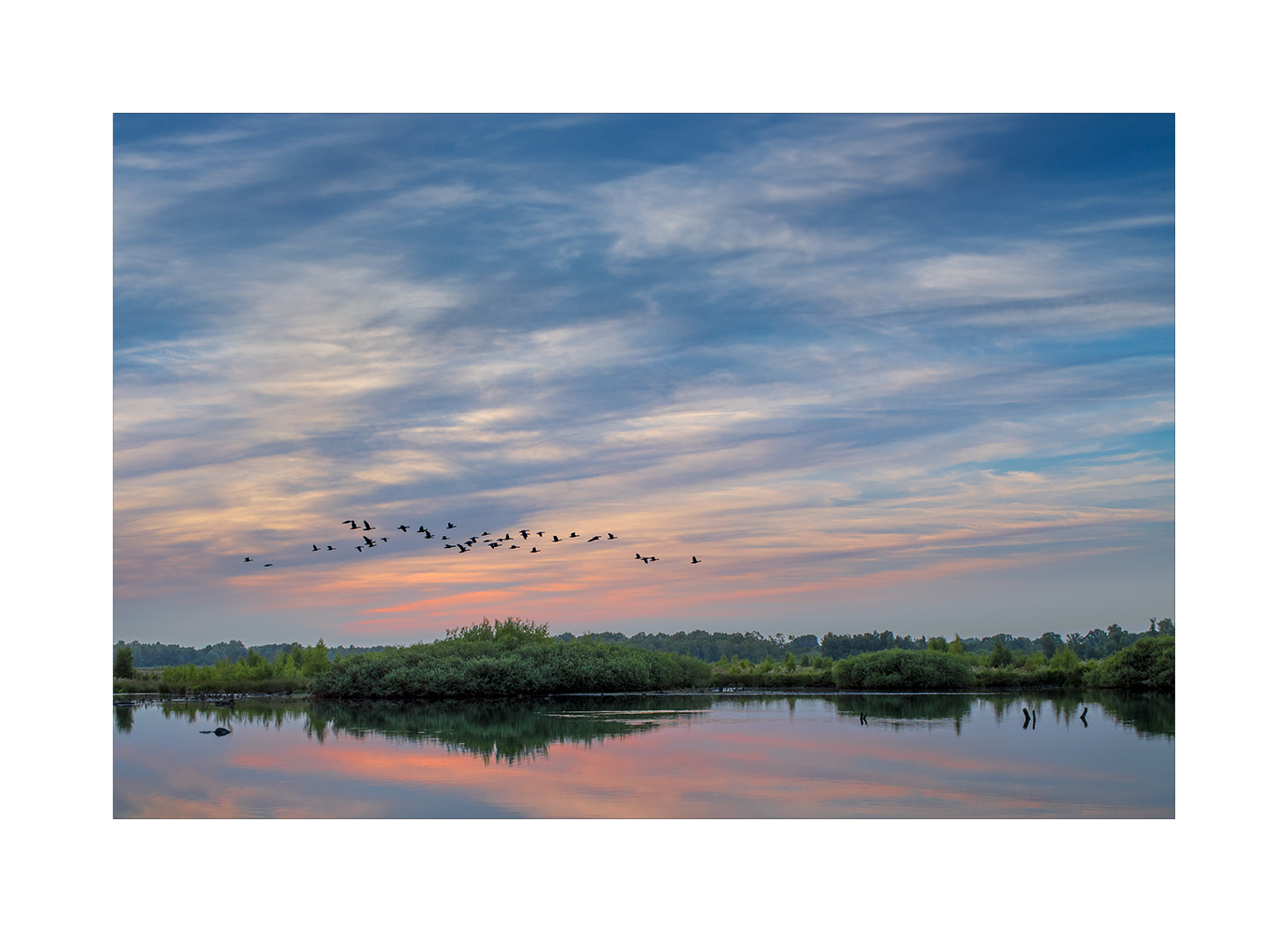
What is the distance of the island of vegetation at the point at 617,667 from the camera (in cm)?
2630

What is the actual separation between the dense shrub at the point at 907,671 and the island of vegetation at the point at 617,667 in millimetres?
33

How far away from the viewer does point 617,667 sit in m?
28.9

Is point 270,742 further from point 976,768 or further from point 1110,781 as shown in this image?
point 1110,781

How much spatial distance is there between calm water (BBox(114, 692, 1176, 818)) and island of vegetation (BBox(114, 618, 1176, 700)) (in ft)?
5.87

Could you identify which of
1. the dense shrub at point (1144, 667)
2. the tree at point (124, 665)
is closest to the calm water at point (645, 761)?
the dense shrub at point (1144, 667)

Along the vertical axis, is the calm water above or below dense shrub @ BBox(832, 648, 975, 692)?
above

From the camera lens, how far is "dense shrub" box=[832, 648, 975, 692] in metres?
30.2

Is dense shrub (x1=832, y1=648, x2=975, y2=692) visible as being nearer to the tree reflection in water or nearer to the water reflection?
the tree reflection in water

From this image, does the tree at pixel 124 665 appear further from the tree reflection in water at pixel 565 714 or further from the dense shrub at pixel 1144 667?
the dense shrub at pixel 1144 667

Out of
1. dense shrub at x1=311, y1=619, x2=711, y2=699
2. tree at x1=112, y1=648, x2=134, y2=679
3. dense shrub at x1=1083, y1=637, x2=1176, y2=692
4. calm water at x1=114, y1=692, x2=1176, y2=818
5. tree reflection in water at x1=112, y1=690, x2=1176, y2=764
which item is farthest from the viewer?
tree at x1=112, y1=648, x2=134, y2=679

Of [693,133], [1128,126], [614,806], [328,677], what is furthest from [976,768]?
[328,677]

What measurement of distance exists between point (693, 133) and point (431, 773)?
11.1m

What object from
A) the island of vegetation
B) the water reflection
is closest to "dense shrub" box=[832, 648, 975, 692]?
the island of vegetation
